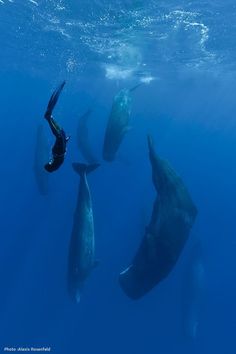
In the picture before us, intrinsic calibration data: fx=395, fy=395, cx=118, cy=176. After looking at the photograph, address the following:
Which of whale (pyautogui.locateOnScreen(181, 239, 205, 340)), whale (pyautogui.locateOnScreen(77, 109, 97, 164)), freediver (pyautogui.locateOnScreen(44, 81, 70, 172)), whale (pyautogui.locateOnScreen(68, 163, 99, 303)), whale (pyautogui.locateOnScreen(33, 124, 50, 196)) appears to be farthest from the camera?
whale (pyautogui.locateOnScreen(181, 239, 205, 340))

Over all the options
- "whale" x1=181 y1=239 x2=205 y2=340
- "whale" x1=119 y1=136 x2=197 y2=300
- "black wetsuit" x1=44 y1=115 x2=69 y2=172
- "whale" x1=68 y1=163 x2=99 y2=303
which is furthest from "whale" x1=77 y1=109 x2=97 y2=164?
"black wetsuit" x1=44 y1=115 x2=69 y2=172

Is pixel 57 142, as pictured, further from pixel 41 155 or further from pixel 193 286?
pixel 193 286

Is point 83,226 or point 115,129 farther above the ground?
point 115,129

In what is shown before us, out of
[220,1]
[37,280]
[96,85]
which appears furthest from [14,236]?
[96,85]

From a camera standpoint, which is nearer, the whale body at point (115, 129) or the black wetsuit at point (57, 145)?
the black wetsuit at point (57, 145)

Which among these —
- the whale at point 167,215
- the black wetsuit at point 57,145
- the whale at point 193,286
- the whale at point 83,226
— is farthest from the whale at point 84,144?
the black wetsuit at point 57,145

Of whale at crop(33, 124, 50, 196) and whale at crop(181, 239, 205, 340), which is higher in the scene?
whale at crop(33, 124, 50, 196)

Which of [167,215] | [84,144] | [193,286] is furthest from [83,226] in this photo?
[193,286]

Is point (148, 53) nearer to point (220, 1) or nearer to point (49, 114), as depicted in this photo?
point (220, 1)

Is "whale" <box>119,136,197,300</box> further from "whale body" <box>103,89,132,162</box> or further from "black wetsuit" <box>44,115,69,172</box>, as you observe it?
"black wetsuit" <box>44,115,69,172</box>

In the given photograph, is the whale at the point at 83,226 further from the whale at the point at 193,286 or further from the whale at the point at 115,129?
the whale at the point at 193,286

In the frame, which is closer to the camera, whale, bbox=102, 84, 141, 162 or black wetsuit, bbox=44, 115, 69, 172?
black wetsuit, bbox=44, 115, 69, 172

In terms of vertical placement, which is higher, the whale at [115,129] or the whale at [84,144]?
the whale at [84,144]

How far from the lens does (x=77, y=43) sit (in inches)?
1138
